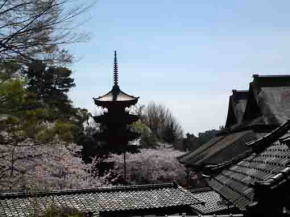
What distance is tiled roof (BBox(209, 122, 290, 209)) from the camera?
23.1 ft

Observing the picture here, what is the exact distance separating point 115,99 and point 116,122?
172cm

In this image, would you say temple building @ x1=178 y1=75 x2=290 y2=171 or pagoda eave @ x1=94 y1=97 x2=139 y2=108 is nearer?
temple building @ x1=178 y1=75 x2=290 y2=171

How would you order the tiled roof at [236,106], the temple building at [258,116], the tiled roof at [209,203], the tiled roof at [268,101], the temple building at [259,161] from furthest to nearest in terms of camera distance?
1. the tiled roof at [236,106]
2. the tiled roof at [268,101]
3. the temple building at [258,116]
4. the tiled roof at [209,203]
5. the temple building at [259,161]

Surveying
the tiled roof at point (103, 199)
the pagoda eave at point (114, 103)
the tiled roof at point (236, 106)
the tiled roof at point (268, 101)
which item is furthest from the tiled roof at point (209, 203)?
the pagoda eave at point (114, 103)

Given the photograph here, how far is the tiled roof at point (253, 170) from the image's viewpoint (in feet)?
23.1

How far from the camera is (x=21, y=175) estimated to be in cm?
1327

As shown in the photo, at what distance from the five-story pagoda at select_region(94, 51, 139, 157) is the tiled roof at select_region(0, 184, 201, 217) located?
13806 mm

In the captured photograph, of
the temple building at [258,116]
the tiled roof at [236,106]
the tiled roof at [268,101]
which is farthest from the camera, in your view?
the tiled roof at [236,106]

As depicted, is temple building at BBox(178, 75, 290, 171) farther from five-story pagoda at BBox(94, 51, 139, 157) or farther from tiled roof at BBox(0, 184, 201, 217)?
five-story pagoda at BBox(94, 51, 139, 157)

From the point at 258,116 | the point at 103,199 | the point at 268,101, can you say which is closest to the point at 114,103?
the point at 258,116

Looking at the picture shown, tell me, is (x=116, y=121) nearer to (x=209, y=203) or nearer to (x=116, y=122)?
(x=116, y=122)

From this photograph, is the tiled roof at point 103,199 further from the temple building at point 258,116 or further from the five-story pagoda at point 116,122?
the five-story pagoda at point 116,122

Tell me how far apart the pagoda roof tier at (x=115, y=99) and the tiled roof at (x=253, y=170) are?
72.5 ft

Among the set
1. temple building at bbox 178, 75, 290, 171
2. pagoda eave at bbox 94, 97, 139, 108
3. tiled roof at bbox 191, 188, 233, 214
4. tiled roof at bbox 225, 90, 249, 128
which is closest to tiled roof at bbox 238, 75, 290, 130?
temple building at bbox 178, 75, 290, 171
